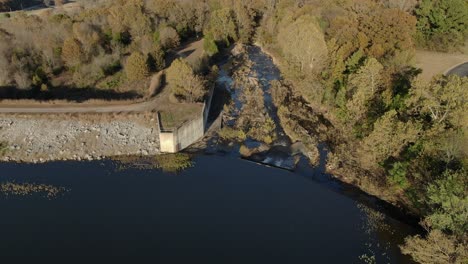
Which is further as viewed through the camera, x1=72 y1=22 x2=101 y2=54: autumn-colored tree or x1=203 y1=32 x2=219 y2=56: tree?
x1=203 y1=32 x2=219 y2=56: tree

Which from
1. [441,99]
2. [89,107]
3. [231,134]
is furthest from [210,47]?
[441,99]

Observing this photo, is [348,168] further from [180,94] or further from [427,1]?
[427,1]

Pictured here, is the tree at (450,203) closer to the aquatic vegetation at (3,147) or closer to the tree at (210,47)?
the aquatic vegetation at (3,147)

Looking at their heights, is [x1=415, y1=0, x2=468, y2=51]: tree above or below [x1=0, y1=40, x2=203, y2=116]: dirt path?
above

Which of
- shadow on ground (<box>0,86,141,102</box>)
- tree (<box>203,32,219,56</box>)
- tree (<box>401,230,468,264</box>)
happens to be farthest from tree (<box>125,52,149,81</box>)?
tree (<box>401,230,468,264</box>)

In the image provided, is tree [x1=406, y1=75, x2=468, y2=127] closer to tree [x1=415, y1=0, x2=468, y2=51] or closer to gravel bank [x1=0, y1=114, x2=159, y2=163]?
gravel bank [x1=0, y1=114, x2=159, y2=163]

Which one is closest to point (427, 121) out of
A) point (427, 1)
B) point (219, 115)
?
point (219, 115)

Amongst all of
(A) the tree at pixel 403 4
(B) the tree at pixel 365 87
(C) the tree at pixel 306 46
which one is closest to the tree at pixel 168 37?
(C) the tree at pixel 306 46

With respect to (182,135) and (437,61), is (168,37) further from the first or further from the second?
(437,61)
